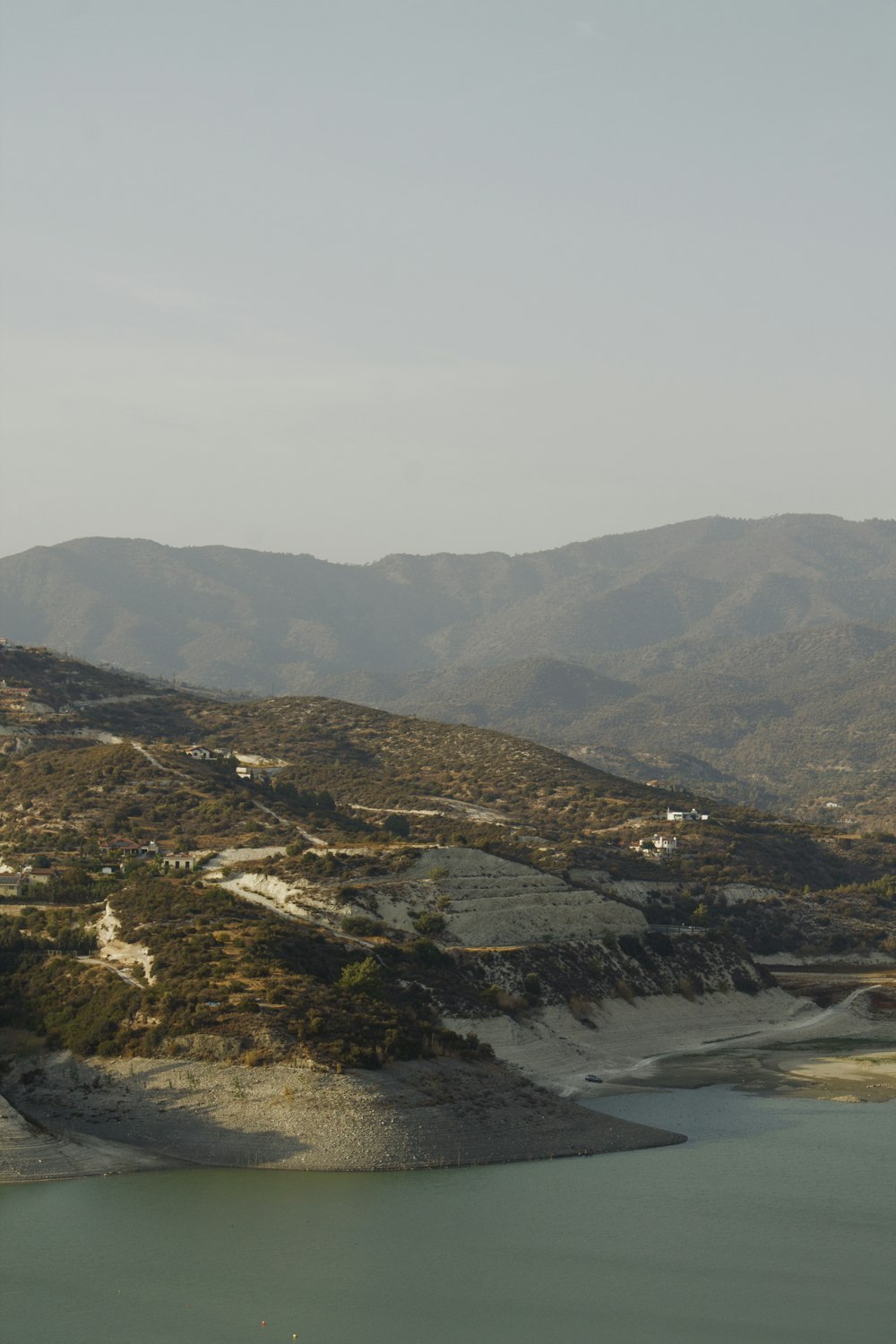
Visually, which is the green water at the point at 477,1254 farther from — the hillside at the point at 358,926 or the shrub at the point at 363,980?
the shrub at the point at 363,980

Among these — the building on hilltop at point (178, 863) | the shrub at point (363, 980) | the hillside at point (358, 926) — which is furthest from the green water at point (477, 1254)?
the building on hilltop at point (178, 863)

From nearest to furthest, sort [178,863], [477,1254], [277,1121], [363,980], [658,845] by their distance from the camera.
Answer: [477,1254] < [277,1121] < [363,980] < [178,863] < [658,845]

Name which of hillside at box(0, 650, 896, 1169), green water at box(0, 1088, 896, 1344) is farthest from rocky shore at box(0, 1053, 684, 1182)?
green water at box(0, 1088, 896, 1344)

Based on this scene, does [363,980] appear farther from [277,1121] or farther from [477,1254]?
[477,1254]

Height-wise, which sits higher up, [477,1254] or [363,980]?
[363,980]

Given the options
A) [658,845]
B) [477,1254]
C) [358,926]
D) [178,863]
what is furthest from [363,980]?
[658,845]

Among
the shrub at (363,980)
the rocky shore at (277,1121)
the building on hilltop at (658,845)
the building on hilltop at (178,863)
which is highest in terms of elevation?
the building on hilltop at (178,863)

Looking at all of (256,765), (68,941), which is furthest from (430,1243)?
(256,765)
